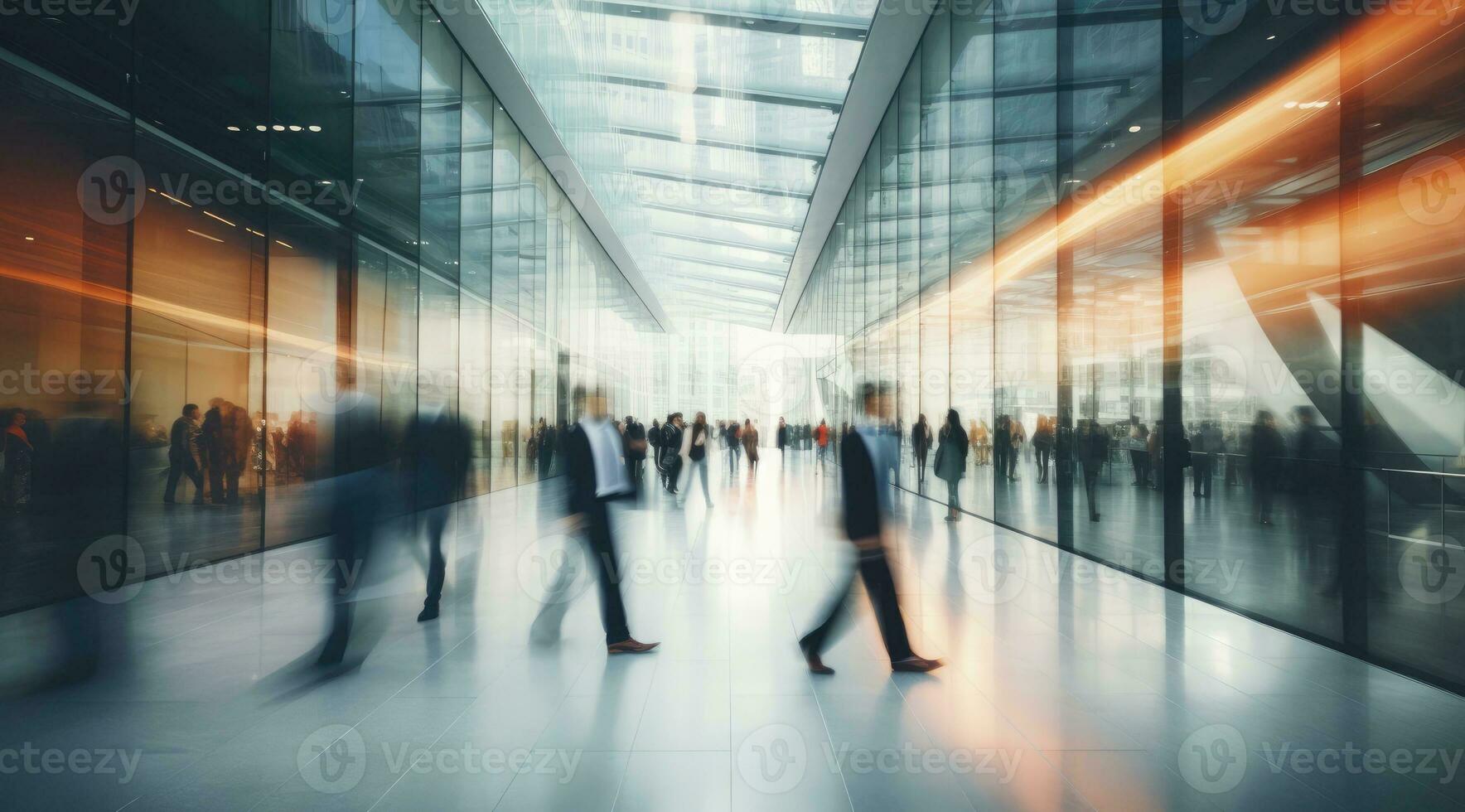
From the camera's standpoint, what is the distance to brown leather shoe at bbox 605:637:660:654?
4.70 meters

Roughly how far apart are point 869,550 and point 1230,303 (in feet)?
12.9

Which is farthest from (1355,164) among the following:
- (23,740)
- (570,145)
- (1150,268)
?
→ (570,145)

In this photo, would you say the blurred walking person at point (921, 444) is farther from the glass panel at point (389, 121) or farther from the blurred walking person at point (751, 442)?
the glass panel at point (389, 121)

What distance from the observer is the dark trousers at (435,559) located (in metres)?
5.57

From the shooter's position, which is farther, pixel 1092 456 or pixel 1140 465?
pixel 1092 456

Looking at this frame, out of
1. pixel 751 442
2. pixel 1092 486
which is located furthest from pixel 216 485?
pixel 751 442

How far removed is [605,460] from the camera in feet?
16.3

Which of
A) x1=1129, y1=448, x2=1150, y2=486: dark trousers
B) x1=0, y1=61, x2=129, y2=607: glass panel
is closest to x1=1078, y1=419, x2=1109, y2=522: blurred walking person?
x1=1129, y1=448, x2=1150, y2=486: dark trousers

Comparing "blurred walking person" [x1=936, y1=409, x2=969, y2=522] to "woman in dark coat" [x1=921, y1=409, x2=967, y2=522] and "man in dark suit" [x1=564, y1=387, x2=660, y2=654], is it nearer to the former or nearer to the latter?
"woman in dark coat" [x1=921, y1=409, x2=967, y2=522]

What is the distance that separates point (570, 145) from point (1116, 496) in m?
14.5

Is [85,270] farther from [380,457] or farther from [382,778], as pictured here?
[382,778]

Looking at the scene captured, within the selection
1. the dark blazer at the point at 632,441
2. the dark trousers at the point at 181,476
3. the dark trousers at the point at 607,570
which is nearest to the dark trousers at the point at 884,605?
the dark trousers at the point at 607,570

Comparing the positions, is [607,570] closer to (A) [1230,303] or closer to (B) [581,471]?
(B) [581,471]

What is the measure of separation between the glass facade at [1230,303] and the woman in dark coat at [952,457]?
0.31m
